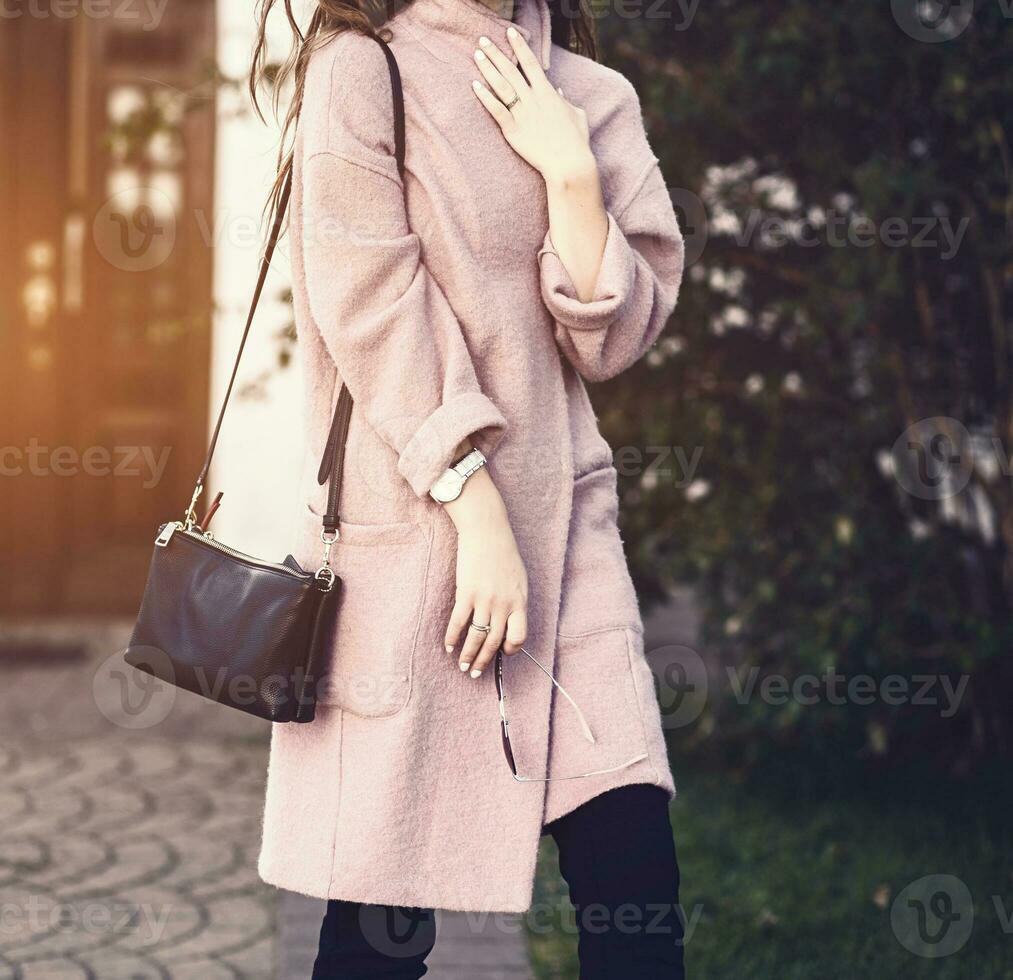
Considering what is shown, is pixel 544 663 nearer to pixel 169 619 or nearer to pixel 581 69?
pixel 169 619

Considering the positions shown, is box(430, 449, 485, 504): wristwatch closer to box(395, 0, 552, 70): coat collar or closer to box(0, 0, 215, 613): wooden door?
box(395, 0, 552, 70): coat collar

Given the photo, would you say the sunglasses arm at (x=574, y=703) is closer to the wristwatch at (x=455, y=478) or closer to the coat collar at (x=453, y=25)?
the wristwatch at (x=455, y=478)

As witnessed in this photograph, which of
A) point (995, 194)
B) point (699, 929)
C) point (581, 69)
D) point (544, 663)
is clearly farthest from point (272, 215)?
point (995, 194)

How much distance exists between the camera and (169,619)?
1.91m

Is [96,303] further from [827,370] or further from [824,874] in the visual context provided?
[824,874]

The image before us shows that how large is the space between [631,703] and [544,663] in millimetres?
126

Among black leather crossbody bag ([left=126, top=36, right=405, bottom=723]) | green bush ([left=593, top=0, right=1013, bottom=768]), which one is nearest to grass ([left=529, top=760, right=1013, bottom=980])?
green bush ([left=593, top=0, right=1013, bottom=768])

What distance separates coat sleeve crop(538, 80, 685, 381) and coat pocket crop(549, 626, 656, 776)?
14.6 inches

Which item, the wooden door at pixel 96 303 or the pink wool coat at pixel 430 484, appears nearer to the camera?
the pink wool coat at pixel 430 484

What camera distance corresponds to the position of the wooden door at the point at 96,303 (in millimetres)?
6410

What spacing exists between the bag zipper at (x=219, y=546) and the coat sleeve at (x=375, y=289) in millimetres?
200

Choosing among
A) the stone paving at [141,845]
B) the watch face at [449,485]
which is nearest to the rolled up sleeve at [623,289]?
the watch face at [449,485]

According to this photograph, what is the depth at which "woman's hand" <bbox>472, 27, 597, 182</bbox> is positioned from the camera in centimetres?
189

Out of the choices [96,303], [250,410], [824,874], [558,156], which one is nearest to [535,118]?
[558,156]
